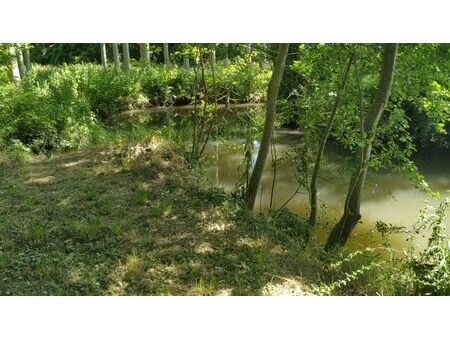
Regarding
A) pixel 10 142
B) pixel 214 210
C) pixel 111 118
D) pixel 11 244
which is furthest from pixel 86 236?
pixel 111 118

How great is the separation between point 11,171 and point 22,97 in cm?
247

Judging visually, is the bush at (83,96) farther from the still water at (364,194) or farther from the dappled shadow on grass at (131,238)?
the dappled shadow on grass at (131,238)

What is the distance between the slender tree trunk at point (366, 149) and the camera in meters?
4.31

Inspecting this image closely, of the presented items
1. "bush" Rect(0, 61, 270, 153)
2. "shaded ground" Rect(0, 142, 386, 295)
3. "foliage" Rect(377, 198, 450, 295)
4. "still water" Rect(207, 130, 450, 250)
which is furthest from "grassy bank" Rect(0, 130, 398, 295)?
"bush" Rect(0, 61, 270, 153)

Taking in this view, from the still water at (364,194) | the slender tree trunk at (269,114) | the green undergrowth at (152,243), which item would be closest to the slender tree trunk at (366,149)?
the still water at (364,194)

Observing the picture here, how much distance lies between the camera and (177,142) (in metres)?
6.66

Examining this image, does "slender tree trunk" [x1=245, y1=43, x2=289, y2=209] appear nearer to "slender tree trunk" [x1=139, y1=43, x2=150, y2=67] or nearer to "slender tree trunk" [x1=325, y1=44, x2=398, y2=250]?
"slender tree trunk" [x1=325, y1=44, x2=398, y2=250]

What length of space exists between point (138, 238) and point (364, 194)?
4119 millimetres

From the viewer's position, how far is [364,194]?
6816 mm

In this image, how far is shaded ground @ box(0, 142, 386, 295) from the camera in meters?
3.24

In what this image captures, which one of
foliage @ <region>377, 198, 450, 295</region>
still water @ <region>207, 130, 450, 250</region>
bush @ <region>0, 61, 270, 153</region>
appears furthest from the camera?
bush @ <region>0, 61, 270, 153</region>

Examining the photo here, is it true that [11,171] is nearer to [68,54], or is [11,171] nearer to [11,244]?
[11,244]

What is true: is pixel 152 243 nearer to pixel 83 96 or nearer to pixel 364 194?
pixel 364 194

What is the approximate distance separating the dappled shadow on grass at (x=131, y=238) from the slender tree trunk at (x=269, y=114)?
0.41m
